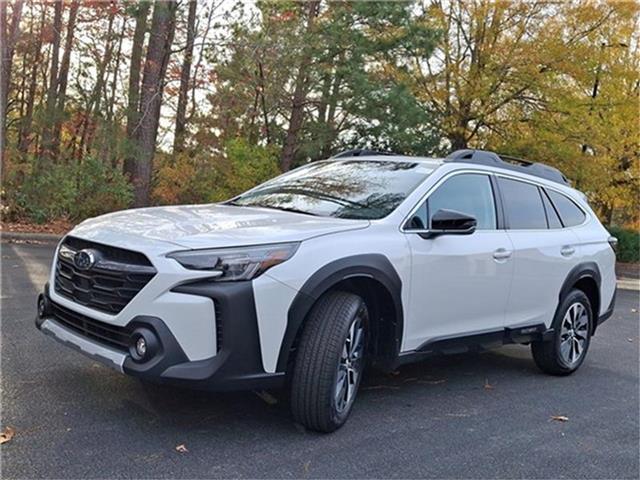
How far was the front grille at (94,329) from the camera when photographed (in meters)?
3.18

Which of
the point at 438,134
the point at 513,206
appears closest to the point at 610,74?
the point at 438,134

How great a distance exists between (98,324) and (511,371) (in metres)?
3.61

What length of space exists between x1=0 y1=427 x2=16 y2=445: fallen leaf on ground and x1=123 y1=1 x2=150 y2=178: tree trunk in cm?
1173

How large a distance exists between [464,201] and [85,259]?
2631 millimetres

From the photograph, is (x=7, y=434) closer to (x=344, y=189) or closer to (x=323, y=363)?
(x=323, y=363)

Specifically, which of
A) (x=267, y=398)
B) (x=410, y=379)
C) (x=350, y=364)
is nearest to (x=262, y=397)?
(x=267, y=398)

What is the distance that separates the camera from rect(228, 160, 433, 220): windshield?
4074 millimetres

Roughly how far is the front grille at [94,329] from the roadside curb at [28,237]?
8543 millimetres

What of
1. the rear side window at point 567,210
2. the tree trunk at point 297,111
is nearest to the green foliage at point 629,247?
Result: the tree trunk at point 297,111

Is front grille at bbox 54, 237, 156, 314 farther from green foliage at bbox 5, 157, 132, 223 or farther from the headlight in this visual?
green foliage at bbox 5, 157, 132, 223

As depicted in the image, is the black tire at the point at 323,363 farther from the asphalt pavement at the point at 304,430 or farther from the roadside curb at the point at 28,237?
Answer: the roadside curb at the point at 28,237

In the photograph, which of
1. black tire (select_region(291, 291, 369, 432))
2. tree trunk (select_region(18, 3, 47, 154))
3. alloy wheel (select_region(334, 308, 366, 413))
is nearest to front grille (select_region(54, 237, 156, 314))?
black tire (select_region(291, 291, 369, 432))

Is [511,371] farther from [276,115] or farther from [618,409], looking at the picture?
[276,115]

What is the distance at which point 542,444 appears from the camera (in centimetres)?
371
